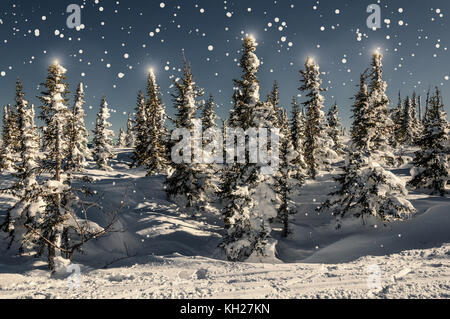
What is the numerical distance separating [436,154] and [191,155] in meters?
23.8

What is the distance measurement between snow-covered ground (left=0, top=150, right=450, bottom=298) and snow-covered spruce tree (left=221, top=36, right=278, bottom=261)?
79.0 inches

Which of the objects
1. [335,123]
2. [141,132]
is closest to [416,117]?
[335,123]

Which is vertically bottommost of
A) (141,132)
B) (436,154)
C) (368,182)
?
(368,182)

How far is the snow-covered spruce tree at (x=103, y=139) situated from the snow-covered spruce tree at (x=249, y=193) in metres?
33.9

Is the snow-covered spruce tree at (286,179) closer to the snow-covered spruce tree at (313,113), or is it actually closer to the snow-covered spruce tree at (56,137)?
the snow-covered spruce tree at (313,113)

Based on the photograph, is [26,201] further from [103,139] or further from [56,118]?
[103,139]

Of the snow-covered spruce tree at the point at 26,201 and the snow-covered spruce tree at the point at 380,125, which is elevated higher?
the snow-covered spruce tree at the point at 380,125

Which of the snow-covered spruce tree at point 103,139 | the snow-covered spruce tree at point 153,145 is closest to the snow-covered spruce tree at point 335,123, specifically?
the snow-covered spruce tree at point 153,145

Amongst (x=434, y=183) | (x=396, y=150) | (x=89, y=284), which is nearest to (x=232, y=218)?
(x=89, y=284)

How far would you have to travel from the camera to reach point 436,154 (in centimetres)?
2470

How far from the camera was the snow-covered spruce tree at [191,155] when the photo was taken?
22.1 meters
